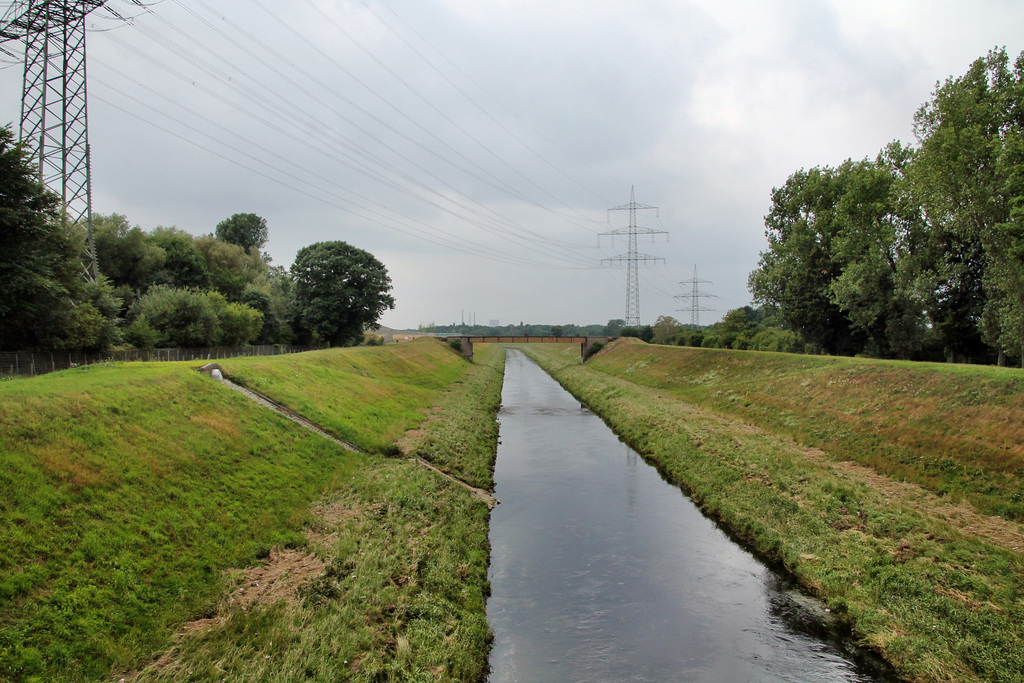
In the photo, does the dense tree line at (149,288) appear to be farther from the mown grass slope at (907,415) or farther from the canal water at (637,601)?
the mown grass slope at (907,415)

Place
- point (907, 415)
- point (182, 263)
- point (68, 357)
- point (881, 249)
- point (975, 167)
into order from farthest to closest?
point (182, 263)
point (881, 249)
point (68, 357)
point (975, 167)
point (907, 415)

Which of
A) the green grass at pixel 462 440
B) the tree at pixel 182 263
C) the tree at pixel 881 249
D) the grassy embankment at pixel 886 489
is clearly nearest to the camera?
the grassy embankment at pixel 886 489

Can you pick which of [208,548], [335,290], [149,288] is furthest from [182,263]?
[208,548]

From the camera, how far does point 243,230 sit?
129 metres

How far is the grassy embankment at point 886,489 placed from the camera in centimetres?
1129

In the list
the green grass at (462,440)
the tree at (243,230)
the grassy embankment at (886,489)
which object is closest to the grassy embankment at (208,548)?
the green grass at (462,440)

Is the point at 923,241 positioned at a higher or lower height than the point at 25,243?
higher

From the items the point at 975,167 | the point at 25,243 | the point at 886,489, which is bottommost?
the point at 886,489

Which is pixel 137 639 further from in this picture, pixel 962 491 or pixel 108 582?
pixel 962 491

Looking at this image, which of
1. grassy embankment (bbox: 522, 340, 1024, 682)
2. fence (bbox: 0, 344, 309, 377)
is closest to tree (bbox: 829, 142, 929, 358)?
grassy embankment (bbox: 522, 340, 1024, 682)

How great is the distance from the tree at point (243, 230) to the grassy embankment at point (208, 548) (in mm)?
117176

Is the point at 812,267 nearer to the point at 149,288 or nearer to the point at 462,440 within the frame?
the point at 462,440

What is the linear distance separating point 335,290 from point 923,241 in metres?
63.4

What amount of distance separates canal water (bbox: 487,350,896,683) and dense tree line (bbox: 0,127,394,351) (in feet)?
84.5
